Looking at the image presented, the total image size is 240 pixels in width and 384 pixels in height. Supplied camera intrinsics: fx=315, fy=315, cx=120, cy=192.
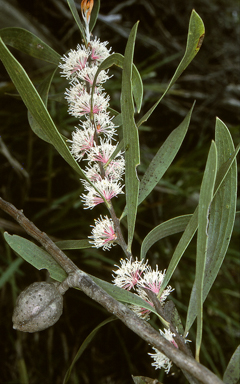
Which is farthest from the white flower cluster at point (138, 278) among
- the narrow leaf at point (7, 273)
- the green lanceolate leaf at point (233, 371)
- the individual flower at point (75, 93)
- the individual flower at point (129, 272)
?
the narrow leaf at point (7, 273)

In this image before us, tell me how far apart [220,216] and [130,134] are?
146 millimetres

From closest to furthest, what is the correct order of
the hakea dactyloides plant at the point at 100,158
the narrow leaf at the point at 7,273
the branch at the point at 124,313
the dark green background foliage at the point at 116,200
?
the branch at the point at 124,313 < the hakea dactyloides plant at the point at 100,158 < the narrow leaf at the point at 7,273 < the dark green background foliage at the point at 116,200

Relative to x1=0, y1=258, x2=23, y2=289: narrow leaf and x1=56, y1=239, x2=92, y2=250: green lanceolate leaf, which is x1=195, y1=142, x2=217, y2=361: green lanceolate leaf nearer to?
x1=56, y1=239, x2=92, y2=250: green lanceolate leaf

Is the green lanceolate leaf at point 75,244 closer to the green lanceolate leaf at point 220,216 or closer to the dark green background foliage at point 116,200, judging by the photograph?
the green lanceolate leaf at point 220,216

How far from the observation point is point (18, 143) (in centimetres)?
103

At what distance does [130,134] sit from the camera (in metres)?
0.32

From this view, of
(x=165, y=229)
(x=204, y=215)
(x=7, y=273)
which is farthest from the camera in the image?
(x=7, y=273)

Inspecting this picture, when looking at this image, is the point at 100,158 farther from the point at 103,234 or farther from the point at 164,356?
the point at 164,356

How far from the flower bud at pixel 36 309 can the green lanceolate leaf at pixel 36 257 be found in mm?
→ 20

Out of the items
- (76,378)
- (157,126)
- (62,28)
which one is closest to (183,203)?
(157,126)

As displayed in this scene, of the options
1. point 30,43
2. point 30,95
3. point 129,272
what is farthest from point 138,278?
point 30,43

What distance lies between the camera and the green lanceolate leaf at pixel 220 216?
35cm

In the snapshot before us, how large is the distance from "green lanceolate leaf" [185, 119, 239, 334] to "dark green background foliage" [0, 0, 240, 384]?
48cm

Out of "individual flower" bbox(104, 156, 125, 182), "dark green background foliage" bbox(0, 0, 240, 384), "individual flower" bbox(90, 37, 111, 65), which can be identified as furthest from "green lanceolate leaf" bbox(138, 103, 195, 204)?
"dark green background foliage" bbox(0, 0, 240, 384)
